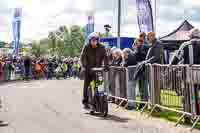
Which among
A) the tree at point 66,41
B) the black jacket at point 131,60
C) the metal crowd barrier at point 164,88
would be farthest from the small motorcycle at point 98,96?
the tree at point 66,41

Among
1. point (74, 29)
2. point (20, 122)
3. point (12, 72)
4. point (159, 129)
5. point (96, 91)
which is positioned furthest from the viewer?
point (74, 29)

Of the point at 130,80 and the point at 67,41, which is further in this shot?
the point at 67,41

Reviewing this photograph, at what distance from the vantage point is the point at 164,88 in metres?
10.7

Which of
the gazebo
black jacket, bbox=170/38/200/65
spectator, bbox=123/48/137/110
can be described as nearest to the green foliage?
the gazebo

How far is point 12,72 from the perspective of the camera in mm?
33656

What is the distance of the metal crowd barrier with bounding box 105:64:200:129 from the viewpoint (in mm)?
9305

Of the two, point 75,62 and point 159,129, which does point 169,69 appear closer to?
point 159,129

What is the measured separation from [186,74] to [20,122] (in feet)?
12.0

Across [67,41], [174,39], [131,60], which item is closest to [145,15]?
[174,39]

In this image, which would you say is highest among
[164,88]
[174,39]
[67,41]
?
[67,41]

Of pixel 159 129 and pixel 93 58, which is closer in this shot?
pixel 159 129

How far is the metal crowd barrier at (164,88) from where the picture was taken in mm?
9305

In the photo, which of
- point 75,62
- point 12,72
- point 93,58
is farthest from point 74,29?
point 93,58

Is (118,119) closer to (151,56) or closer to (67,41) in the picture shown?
(151,56)
